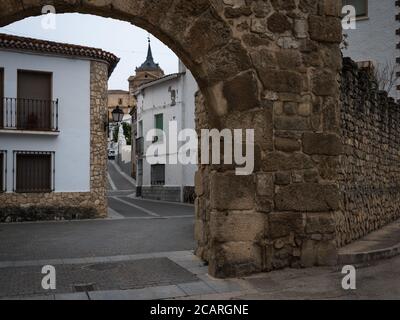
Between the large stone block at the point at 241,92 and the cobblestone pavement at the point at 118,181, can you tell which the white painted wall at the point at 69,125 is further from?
the cobblestone pavement at the point at 118,181

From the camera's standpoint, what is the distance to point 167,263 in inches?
222

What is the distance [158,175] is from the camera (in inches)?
892

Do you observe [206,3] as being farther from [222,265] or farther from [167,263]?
[167,263]

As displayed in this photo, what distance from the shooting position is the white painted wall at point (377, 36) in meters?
15.2

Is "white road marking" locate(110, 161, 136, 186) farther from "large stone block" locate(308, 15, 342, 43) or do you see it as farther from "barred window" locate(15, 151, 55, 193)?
"large stone block" locate(308, 15, 342, 43)

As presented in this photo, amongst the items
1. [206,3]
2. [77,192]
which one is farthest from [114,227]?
[206,3]

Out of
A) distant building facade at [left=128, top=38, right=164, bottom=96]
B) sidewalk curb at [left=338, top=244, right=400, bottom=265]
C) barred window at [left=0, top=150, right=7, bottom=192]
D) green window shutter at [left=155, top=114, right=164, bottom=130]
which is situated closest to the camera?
sidewalk curb at [left=338, top=244, right=400, bottom=265]

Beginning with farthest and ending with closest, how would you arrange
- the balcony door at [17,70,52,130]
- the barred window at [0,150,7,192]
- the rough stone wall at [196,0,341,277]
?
the balcony door at [17,70,52,130], the barred window at [0,150,7,192], the rough stone wall at [196,0,341,277]

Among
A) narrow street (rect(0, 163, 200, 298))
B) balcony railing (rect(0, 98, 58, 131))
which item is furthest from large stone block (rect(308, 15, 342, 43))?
balcony railing (rect(0, 98, 58, 131))

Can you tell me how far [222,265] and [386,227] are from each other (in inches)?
207

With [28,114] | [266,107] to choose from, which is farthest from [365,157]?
[28,114]

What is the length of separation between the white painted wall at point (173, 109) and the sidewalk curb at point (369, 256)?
1367 centimetres

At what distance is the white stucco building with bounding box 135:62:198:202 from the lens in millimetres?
20203

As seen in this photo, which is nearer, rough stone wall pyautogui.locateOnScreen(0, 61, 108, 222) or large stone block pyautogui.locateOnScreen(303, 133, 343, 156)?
large stone block pyautogui.locateOnScreen(303, 133, 343, 156)
